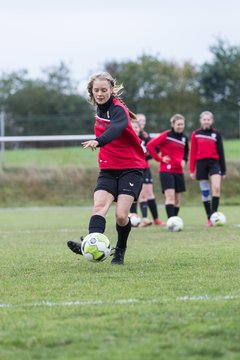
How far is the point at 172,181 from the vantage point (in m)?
13.7

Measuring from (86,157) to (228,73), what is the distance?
Answer: 20.7 m

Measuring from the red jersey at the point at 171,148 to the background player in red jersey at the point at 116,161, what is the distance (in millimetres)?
5937

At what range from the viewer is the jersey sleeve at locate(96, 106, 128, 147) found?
721 cm

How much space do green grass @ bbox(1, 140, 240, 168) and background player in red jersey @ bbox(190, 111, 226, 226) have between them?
1242 centimetres

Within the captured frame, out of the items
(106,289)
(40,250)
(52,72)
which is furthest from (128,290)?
(52,72)

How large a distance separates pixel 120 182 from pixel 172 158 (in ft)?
20.4

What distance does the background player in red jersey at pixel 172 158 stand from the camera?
44.9ft

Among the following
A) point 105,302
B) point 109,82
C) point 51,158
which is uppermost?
point 109,82

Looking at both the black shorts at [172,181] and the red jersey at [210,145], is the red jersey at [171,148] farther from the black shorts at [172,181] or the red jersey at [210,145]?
the red jersey at [210,145]

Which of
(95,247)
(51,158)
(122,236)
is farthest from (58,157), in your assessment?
(95,247)

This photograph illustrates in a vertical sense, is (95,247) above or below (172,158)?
below

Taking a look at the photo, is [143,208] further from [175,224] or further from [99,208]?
[99,208]

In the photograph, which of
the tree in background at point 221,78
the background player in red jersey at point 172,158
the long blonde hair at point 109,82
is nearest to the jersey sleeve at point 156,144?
the background player in red jersey at point 172,158

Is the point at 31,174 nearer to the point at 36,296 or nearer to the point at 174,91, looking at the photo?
the point at 36,296
